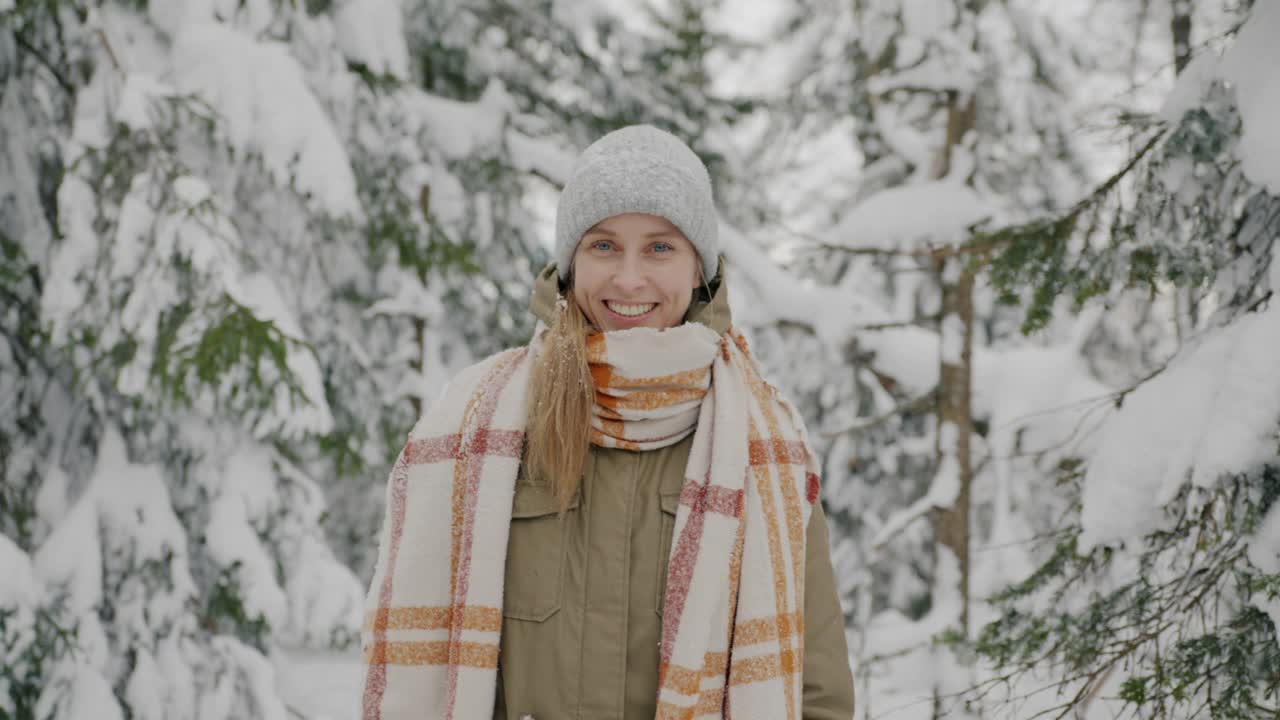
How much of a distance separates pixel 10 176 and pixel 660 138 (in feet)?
12.6

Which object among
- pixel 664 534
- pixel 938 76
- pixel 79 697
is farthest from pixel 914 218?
pixel 79 697

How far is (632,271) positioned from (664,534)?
496 millimetres

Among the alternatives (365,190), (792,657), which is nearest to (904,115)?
(365,190)

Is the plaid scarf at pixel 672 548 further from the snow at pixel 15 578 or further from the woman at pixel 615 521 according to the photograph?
the snow at pixel 15 578

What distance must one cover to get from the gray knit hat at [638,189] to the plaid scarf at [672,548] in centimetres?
21

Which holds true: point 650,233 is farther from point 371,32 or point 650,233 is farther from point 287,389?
point 371,32

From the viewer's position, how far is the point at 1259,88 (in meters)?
2.38

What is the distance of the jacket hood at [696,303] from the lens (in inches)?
76.7

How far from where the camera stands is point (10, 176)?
4.48 meters

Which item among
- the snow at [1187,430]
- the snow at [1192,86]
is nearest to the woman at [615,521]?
the snow at [1187,430]

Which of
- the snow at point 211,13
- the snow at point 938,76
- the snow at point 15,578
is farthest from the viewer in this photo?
the snow at point 938,76

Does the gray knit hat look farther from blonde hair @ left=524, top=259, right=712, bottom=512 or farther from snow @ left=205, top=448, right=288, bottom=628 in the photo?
snow @ left=205, top=448, right=288, bottom=628

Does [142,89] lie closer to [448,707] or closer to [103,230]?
[103,230]

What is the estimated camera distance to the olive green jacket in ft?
5.77
